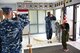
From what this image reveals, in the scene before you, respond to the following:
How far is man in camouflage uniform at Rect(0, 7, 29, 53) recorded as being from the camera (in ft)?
6.07

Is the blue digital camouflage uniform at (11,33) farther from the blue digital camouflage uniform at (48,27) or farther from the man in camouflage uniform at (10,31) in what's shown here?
the blue digital camouflage uniform at (48,27)

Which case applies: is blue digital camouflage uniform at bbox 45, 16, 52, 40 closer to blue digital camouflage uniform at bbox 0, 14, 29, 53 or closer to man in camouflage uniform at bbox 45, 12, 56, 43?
man in camouflage uniform at bbox 45, 12, 56, 43

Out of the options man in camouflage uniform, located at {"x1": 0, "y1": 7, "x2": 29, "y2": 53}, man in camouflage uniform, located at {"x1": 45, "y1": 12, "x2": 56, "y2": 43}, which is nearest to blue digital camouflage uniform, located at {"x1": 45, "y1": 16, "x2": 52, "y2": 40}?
man in camouflage uniform, located at {"x1": 45, "y1": 12, "x2": 56, "y2": 43}

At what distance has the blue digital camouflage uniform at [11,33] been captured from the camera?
187 centimetres

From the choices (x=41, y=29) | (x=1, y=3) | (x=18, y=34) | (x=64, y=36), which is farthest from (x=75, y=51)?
(x=1, y=3)

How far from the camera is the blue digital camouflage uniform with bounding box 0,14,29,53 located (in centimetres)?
187

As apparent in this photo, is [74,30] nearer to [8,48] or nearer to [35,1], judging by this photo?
[35,1]

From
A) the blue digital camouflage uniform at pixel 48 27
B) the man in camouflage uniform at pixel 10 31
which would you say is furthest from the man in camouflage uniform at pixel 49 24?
the man in camouflage uniform at pixel 10 31

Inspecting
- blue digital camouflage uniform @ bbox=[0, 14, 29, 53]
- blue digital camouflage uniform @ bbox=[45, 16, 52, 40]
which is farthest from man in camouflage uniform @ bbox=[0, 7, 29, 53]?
blue digital camouflage uniform @ bbox=[45, 16, 52, 40]

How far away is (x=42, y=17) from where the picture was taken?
9.52m

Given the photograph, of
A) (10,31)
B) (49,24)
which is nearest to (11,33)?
(10,31)

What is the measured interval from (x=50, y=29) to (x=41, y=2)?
2.83m

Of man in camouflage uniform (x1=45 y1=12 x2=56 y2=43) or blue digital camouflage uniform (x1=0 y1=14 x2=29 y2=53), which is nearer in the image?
blue digital camouflage uniform (x1=0 y1=14 x2=29 y2=53)

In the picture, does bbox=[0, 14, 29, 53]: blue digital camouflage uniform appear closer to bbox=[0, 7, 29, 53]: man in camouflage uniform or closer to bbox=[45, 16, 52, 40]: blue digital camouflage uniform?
bbox=[0, 7, 29, 53]: man in camouflage uniform
